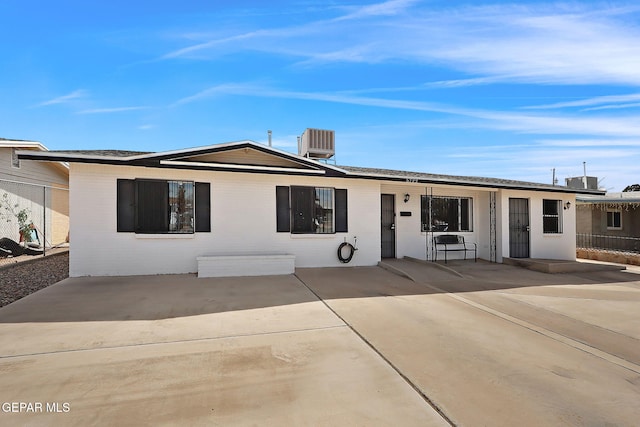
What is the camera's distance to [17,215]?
12062 mm

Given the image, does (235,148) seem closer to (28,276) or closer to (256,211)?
(256,211)

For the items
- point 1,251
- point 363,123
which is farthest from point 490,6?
point 1,251

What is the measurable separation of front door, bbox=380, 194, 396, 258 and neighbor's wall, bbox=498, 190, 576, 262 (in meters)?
3.82

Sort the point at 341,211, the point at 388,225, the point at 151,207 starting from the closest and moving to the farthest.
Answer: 1. the point at 151,207
2. the point at 341,211
3. the point at 388,225

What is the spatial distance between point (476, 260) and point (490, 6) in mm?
7931

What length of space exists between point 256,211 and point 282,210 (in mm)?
753

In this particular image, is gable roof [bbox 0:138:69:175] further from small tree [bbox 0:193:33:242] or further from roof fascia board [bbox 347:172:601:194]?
roof fascia board [bbox 347:172:601:194]

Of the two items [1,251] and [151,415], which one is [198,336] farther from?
[1,251]

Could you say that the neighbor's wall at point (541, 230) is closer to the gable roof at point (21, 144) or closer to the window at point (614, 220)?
the window at point (614, 220)

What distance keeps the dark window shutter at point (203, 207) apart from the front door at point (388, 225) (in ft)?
18.6

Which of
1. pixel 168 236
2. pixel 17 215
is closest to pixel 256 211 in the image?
pixel 168 236

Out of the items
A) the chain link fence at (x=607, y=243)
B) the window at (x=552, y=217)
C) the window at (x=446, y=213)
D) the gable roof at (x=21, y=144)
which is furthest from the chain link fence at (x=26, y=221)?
the chain link fence at (x=607, y=243)

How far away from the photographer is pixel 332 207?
9867 millimetres

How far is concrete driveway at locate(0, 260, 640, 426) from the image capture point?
253cm
